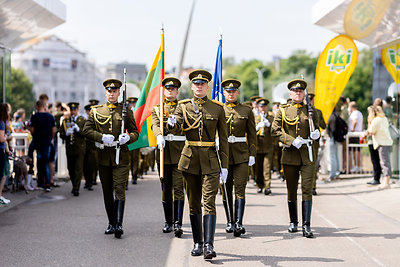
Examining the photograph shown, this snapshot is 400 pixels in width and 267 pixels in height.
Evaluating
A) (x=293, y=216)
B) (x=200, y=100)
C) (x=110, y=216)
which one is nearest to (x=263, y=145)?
(x=293, y=216)

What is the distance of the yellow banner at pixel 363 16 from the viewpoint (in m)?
12.2

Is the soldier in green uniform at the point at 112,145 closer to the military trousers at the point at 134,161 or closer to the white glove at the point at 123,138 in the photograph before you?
the white glove at the point at 123,138

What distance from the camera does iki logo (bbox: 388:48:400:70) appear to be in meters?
13.3

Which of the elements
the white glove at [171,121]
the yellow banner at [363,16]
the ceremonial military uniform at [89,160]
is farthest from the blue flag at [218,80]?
the ceremonial military uniform at [89,160]

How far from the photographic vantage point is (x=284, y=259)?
250 inches

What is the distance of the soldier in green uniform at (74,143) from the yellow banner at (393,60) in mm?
7306

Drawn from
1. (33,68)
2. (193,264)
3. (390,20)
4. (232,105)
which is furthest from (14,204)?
(33,68)

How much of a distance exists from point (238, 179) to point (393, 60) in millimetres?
7198

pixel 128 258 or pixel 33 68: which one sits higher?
pixel 33 68

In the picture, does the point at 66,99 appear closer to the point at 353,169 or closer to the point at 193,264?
the point at 353,169

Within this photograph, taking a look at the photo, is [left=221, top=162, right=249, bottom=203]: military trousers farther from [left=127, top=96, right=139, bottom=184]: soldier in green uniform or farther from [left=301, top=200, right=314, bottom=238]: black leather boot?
[left=127, top=96, right=139, bottom=184]: soldier in green uniform

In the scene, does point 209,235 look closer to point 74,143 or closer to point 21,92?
point 74,143

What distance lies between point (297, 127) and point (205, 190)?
83.8 inches

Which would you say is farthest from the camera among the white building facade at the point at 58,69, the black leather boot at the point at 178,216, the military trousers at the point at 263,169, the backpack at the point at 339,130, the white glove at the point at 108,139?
the white building facade at the point at 58,69
